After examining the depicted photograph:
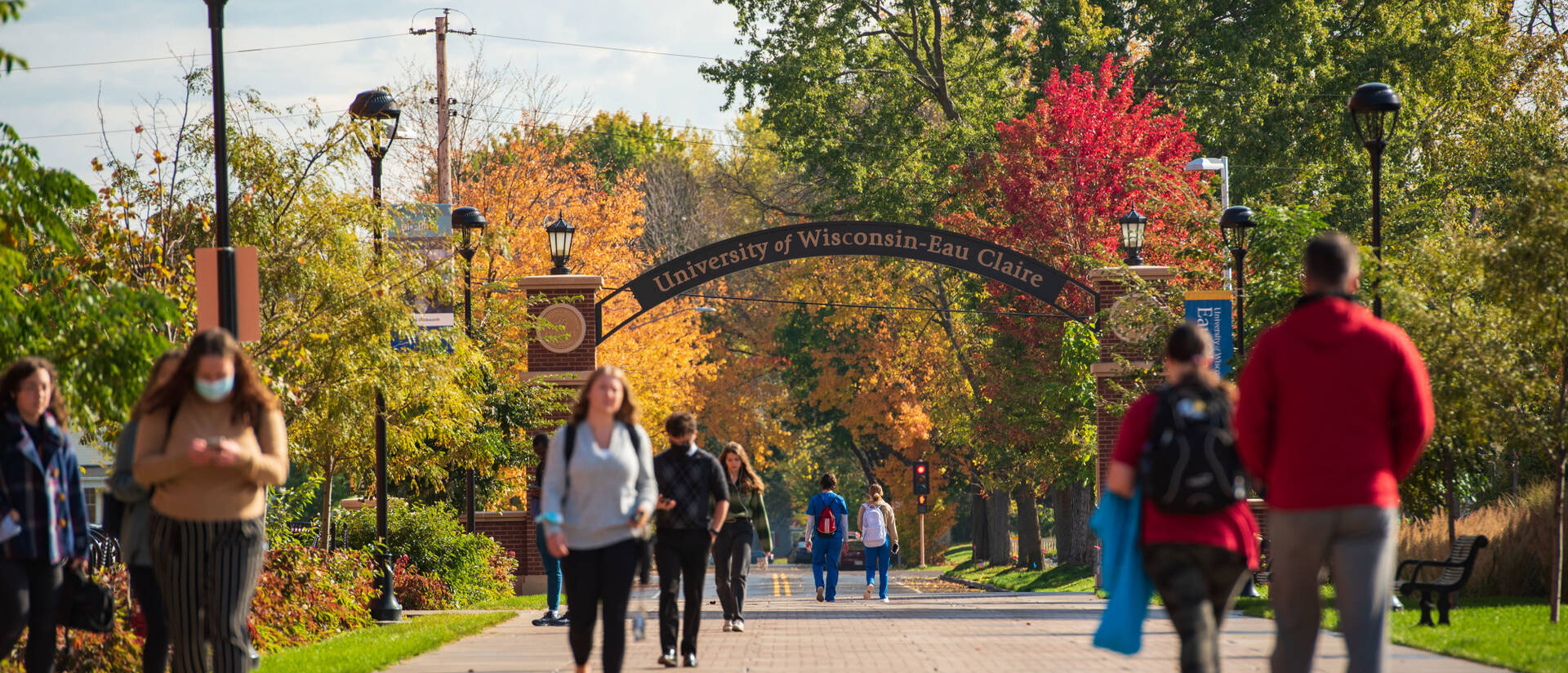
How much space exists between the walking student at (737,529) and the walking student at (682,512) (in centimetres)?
241

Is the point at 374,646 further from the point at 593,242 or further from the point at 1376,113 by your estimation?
the point at 593,242

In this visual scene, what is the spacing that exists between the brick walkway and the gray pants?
4.38 meters

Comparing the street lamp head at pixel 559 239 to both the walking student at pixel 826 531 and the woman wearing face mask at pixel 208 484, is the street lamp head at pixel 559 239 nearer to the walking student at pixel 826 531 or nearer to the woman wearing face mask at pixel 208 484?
the walking student at pixel 826 531

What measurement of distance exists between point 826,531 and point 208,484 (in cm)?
1486

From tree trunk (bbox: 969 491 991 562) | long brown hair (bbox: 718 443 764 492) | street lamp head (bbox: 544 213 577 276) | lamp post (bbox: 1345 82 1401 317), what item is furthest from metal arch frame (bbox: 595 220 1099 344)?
tree trunk (bbox: 969 491 991 562)

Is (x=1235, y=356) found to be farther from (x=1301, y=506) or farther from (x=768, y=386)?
(x=768, y=386)

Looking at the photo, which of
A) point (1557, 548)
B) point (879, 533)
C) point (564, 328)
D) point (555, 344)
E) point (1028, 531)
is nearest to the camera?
point (1557, 548)

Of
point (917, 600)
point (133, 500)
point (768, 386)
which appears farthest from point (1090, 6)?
point (133, 500)

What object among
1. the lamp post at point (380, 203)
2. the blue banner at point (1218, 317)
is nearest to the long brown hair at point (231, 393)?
the lamp post at point (380, 203)

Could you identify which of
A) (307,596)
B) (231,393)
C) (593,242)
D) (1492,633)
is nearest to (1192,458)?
(231,393)

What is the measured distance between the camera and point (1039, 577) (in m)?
30.8

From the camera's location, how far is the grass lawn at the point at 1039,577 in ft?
91.6

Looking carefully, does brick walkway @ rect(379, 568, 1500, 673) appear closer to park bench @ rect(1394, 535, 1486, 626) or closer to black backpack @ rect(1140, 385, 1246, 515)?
park bench @ rect(1394, 535, 1486, 626)

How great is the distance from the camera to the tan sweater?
6.60 metres
